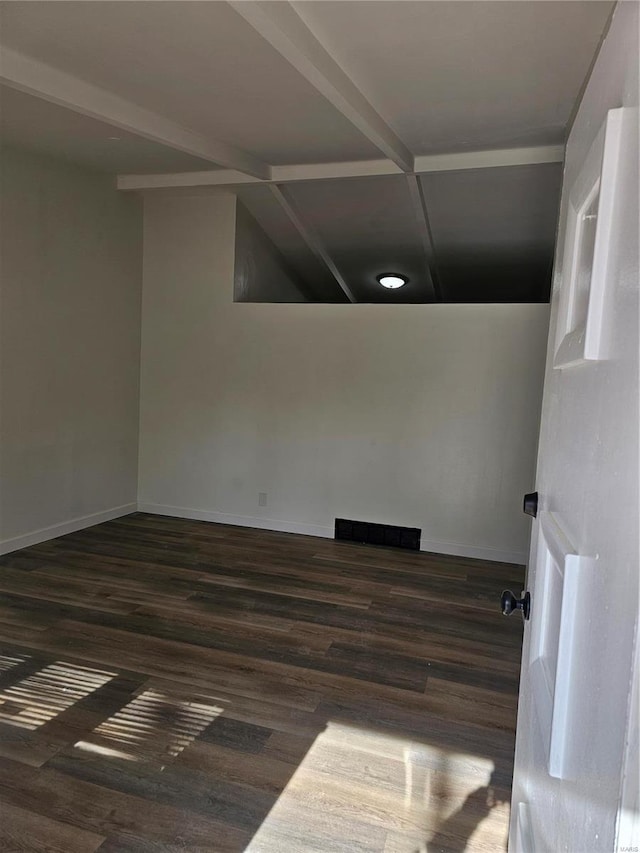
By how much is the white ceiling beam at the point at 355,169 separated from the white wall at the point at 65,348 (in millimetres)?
504

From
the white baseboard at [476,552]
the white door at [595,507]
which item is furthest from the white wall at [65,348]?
the white door at [595,507]

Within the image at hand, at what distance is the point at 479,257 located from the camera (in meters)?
5.31

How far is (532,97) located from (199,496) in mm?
3941

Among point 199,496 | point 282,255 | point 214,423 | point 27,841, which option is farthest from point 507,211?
point 27,841

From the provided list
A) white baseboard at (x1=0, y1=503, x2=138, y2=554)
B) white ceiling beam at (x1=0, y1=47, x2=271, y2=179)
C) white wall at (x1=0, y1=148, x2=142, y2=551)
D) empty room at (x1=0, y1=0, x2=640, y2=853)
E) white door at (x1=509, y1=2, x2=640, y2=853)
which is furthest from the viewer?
white baseboard at (x1=0, y1=503, x2=138, y2=554)

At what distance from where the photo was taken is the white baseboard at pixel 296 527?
4.50 metres

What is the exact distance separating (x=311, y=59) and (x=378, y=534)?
3410 millimetres

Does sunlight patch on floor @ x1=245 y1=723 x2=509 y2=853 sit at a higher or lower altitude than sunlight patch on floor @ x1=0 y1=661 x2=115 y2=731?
lower

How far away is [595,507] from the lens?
2.52 ft

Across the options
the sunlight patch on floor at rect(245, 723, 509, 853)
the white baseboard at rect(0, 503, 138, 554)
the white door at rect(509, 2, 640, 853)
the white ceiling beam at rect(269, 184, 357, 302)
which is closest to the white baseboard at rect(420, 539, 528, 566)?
the sunlight patch on floor at rect(245, 723, 509, 853)

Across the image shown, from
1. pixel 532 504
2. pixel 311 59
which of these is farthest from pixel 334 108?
pixel 532 504

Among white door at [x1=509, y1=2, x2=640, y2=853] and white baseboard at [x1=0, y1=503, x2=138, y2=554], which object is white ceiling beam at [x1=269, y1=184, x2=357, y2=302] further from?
white door at [x1=509, y1=2, x2=640, y2=853]

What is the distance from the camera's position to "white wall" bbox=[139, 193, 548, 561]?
4.45 m

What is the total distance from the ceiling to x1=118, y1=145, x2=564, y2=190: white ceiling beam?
1 cm
